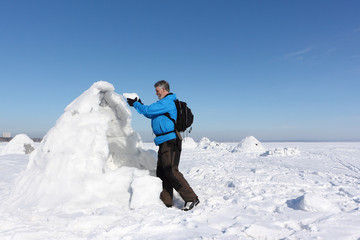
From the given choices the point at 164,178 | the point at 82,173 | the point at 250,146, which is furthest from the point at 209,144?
the point at 82,173

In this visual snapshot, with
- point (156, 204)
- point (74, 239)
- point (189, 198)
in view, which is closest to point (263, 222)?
point (189, 198)

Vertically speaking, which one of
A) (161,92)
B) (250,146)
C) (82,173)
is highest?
(161,92)

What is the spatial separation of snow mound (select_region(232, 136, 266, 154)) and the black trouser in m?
14.7

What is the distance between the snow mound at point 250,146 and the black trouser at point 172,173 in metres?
14.7

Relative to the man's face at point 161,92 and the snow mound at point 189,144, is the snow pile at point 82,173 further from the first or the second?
the snow mound at point 189,144

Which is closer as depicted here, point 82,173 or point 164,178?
point 82,173

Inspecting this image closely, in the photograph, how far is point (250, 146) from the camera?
59.2 ft

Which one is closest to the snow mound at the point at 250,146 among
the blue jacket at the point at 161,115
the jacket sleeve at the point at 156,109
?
the blue jacket at the point at 161,115

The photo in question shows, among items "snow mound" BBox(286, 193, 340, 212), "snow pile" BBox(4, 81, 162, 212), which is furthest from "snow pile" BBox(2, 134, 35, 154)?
"snow mound" BBox(286, 193, 340, 212)

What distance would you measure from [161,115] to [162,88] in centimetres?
49

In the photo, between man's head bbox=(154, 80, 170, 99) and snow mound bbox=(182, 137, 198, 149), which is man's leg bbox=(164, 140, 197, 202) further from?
snow mound bbox=(182, 137, 198, 149)

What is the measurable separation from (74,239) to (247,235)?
66.5 inches

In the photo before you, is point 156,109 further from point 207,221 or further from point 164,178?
point 207,221

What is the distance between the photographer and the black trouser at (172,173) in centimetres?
347
